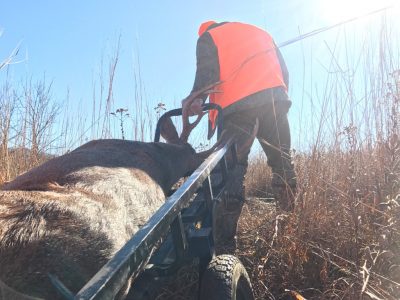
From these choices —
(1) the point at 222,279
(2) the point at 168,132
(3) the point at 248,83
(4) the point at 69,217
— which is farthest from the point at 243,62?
(4) the point at 69,217

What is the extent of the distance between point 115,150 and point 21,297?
1227 millimetres

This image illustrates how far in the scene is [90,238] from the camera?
4.59ft

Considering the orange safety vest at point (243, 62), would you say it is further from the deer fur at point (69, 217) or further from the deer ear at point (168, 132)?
the deer fur at point (69, 217)

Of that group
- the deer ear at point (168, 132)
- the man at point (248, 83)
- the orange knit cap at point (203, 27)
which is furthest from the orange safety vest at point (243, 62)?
the deer ear at point (168, 132)

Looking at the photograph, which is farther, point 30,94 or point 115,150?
point 30,94

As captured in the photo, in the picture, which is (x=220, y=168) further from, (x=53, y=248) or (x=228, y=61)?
(x=53, y=248)

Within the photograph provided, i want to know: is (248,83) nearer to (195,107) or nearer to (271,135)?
(271,135)

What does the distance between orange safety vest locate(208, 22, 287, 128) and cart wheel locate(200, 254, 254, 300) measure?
2008 mm

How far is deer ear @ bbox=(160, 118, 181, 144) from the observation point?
3404 mm

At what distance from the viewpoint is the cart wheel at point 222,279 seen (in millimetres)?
1856

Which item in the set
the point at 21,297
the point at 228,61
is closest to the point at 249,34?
the point at 228,61

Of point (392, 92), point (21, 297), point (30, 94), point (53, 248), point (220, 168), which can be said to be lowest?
point (21, 297)

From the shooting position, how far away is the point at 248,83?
3.83 m

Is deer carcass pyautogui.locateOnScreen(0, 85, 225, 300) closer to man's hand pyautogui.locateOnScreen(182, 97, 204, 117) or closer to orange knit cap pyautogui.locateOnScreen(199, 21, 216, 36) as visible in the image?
man's hand pyautogui.locateOnScreen(182, 97, 204, 117)
